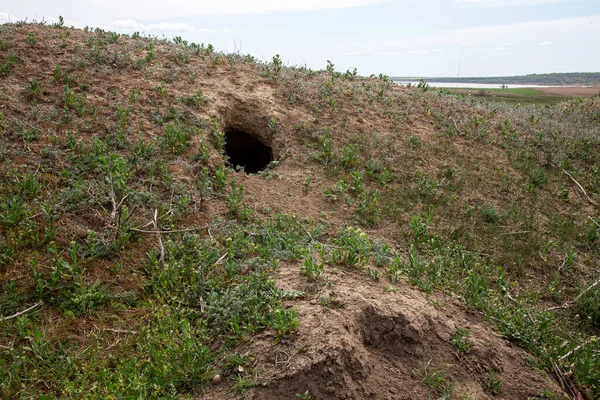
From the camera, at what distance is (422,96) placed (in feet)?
30.9

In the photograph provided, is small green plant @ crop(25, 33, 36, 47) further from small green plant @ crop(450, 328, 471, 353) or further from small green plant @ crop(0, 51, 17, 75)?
small green plant @ crop(450, 328, 471, 353)

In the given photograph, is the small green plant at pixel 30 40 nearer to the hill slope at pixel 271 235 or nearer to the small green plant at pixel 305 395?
the hill slope at pixel 271 235

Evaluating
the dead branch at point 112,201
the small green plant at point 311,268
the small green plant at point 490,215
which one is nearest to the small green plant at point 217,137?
the dead branch at point 112,201

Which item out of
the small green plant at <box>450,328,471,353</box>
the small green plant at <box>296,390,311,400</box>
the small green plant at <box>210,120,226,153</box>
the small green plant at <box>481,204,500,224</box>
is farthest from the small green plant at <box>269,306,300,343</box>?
the small green plant at <box>481,204,500,224</box>

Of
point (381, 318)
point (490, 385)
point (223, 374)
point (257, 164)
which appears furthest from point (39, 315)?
point (257, 164)

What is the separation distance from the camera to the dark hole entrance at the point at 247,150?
780 cm

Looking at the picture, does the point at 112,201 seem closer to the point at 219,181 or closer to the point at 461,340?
the point at 219,181

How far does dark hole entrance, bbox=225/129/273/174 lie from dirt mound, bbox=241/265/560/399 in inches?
163

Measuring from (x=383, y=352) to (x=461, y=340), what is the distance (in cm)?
75

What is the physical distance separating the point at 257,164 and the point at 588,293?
19.5 ft

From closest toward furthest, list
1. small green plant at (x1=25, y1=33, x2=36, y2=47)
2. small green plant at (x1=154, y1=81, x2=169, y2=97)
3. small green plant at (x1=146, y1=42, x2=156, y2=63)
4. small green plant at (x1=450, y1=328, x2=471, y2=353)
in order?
small green plant at (x1=450, y1=328, x2=471, y2=353), small green plant at (x1=154, y1=81, x2=169, y2=97), small green plant at (x1=25, y1=33, x2=36, y2=47), small green plant at (x1=146, y1=42, x2=156, y2=63)

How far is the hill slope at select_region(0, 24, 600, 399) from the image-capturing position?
132 inches

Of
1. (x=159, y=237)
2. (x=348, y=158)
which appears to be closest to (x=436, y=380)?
(x=159, y=237)

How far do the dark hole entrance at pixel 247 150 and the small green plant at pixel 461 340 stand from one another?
465 cm
